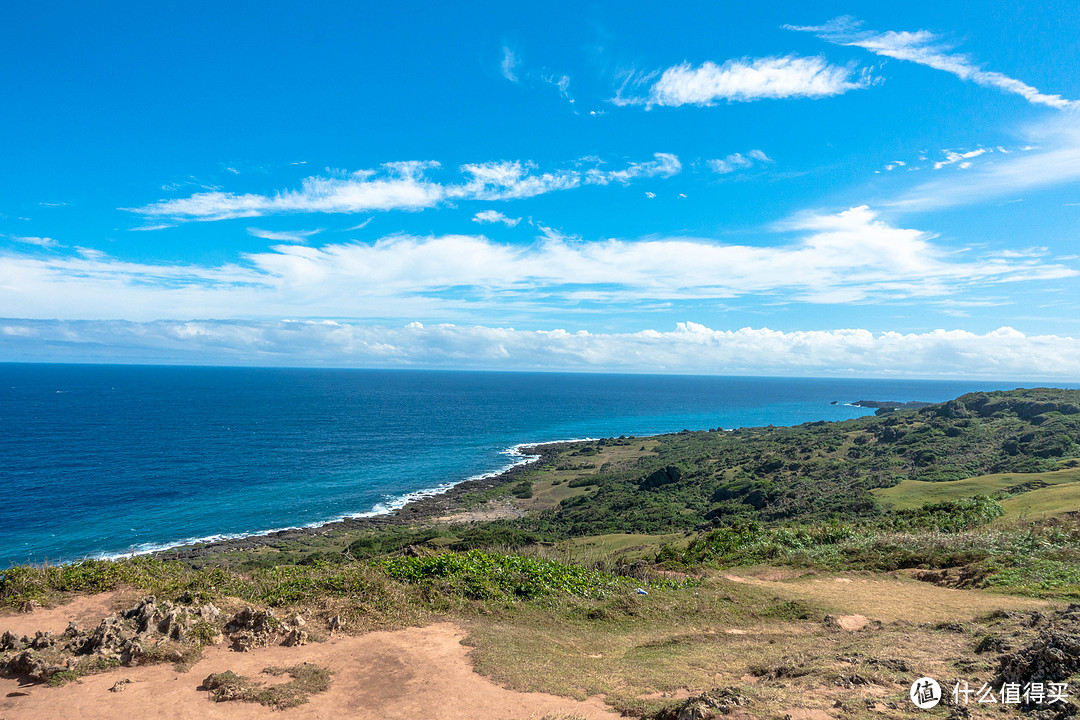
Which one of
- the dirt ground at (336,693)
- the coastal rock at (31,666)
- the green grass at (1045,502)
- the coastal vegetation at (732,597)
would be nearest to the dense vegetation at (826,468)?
the coastal vegetation at (732,597)

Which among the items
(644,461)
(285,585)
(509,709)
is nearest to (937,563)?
(509,709)

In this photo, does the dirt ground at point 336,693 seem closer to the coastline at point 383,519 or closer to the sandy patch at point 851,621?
the sandy patch at point 851,621

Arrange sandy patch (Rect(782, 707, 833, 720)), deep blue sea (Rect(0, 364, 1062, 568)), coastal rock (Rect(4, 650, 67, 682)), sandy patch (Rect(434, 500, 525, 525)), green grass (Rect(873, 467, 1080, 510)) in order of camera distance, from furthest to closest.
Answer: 1. sandy patch (Rect(434, 500, 525, 525))
2. deep blue sea (Rect(0, 364, 1062, 568))
3. green grass (Rect(873, 467, 1080, 510))
4. coastal rock (Rect(4, 650, 67, 682))
5. sandy patch (Rect(782, 707, 833, 720))

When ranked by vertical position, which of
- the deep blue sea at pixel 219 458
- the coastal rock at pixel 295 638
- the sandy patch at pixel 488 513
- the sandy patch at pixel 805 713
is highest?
the sandy patch at pixel 805 713

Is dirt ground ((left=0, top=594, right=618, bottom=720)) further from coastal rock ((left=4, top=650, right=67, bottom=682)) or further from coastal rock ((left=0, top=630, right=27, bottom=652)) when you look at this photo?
coastal rock ((left=0, top=630, right=27, bottom=652))

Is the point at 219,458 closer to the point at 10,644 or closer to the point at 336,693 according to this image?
the point at 10,644

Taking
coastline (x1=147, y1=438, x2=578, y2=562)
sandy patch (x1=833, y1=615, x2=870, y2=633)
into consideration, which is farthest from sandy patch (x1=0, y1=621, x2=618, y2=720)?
coastline (x1=147, y1=438, x2=578, y2=562)

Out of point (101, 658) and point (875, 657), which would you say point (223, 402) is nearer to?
point (101, 658)
